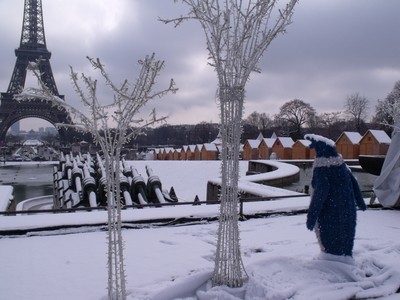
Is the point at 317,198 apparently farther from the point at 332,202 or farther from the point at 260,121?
the point at 260,121

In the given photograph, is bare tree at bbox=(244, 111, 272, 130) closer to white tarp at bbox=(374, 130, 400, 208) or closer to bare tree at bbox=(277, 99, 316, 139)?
bare tree at bbox=(277, 99, 316, 139)

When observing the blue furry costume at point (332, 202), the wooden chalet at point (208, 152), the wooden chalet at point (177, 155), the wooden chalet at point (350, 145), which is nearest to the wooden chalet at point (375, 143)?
the wooden chalet at point (350, 145)

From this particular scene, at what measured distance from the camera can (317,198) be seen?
438 centimetres

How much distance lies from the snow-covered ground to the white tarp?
728 millimetres

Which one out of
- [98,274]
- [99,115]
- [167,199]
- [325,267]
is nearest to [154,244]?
[98,274]

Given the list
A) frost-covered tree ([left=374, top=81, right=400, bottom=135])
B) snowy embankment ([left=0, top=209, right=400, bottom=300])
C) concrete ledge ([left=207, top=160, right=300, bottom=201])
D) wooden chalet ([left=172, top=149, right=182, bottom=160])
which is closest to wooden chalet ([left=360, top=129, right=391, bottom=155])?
frost-covered tree ([left=374, top=81, right=400, bottom=135])

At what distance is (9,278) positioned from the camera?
438cm

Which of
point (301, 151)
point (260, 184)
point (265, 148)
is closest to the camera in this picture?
point (260, 184)

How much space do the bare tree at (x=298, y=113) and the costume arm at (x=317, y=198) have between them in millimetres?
60430

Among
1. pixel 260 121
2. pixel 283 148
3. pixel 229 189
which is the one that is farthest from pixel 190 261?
pixel 260 121

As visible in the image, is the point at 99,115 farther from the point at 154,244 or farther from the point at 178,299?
the point at 154,244

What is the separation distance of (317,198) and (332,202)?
9.2 inches

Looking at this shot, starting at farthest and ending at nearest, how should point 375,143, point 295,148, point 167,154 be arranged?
point 167,154
point 295,148
point 375,143

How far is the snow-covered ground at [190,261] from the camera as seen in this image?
3930 millimetres
